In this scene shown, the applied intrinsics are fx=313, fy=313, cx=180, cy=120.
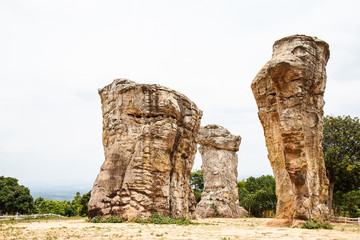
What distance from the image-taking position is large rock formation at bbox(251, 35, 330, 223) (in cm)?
1554

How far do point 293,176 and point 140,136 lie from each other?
901 centimetres

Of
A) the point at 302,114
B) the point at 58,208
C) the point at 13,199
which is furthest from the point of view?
the point at 58,208

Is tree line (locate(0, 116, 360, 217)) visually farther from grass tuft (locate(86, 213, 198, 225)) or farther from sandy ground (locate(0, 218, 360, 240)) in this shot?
grass tuft (locate(86, 213, 198, 225))

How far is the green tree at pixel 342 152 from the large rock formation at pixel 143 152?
1323cm

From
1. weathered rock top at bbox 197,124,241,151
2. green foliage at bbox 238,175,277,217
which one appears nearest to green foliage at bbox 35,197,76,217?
weathered rock top at bbox 197,124,241,151

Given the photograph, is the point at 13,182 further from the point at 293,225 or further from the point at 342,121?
the point at 342,121

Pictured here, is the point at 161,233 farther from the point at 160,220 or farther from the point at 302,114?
the point at 302,114

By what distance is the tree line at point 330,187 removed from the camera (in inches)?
1048

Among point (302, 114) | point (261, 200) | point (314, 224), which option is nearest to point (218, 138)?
point (261, 200)

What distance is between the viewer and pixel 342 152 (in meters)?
26.9

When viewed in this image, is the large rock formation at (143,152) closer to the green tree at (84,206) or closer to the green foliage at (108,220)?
the green foliage at (108,220)

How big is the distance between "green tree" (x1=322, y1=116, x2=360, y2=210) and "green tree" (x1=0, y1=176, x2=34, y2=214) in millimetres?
28615

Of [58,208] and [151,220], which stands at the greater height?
[151,220]

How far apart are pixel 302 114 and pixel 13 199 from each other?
92.5 feet
